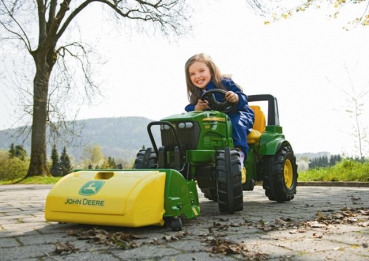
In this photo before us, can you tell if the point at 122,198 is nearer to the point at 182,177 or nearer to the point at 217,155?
the point at 182,177

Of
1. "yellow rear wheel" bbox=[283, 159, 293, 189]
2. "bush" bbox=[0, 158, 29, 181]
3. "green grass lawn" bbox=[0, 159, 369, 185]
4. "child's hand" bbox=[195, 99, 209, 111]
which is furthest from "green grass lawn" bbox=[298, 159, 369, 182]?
"bush" bbox=[0, 158, 29, 181]

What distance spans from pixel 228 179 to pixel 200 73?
144cm

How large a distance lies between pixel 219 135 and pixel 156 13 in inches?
562

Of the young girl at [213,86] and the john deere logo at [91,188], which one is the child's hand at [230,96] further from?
the john deere logo at [91,188]

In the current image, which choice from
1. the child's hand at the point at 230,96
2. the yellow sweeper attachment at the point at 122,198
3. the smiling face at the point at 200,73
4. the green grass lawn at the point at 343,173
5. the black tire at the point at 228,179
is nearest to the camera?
the yellow sweeper attachment at the point at 122,198

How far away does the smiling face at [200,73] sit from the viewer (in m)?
5.08

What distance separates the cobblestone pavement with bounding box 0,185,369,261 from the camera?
258 cm

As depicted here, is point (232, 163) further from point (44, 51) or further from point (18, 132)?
point (18, 132)

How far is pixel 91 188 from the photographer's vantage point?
11.7ft

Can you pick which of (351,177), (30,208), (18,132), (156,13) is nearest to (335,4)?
(351,177)

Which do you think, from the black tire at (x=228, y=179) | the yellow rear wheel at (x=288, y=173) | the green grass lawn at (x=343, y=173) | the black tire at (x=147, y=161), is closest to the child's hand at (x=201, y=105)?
the black tire at (x=147, y=161)

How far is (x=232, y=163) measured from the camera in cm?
424

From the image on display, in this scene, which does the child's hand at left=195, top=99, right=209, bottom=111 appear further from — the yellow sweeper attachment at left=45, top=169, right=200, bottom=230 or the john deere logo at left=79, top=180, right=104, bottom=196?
the john deere logo at left=79, top=180, right=104, bottom=196

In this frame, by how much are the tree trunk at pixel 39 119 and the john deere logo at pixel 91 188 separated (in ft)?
42.6
